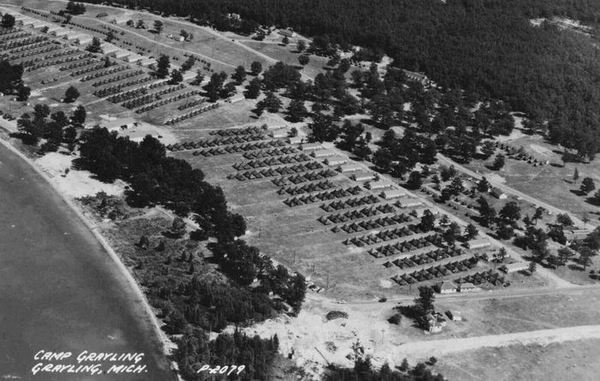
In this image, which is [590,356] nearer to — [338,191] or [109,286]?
[338,191]

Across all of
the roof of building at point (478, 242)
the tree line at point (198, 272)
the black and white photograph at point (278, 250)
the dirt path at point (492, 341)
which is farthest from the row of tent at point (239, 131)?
the dirt path at point (492, 341)

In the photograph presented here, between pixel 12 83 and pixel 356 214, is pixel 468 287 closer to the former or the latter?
pixel 356 214

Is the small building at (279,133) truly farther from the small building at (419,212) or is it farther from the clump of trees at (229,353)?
the clump of trees at (229,353)

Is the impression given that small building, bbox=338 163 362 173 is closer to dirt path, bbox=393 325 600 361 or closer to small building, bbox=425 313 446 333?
small building, bbox=425 313 446 333

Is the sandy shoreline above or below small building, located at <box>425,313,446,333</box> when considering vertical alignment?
below

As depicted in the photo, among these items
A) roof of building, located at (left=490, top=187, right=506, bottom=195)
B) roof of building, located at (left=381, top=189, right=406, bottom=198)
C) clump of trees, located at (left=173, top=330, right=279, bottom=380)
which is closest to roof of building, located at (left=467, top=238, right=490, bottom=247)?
roof of building, located at (left=381, top=189, right=406, bottom=198)

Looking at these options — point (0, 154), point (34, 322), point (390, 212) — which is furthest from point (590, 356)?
point (0, 154)
